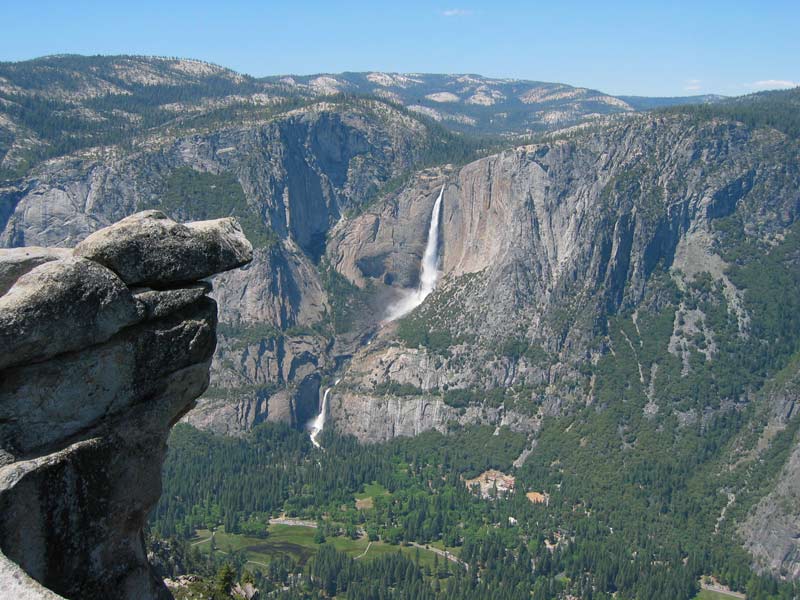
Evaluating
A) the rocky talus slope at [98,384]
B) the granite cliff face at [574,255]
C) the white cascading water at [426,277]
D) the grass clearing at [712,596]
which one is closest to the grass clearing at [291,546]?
the grass clearing at [712,596]

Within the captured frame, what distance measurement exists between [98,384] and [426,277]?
170 meters

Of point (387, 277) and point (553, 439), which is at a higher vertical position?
point (387, 277)

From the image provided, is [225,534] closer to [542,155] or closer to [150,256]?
[542,155]

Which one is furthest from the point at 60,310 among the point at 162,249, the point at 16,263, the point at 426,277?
the point at 426,277

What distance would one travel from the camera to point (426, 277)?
617 ft

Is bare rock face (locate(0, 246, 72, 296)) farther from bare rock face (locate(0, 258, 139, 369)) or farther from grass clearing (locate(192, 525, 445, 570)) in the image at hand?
grass clearing (locate(192, 525, 445, 570))

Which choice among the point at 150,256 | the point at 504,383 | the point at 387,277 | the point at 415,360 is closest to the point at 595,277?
the point at 504,383

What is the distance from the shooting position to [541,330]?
528 feet

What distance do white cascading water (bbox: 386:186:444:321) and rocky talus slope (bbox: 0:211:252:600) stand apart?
528 ft

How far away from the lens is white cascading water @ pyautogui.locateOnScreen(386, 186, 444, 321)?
604 feet

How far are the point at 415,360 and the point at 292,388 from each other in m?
23.3

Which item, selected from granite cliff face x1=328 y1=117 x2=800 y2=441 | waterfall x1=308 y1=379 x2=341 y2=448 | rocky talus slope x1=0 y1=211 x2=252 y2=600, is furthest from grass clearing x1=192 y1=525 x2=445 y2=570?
rocky talus slope x1=0 y1=211 x2=252 y2=600

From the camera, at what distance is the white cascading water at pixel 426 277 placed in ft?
604

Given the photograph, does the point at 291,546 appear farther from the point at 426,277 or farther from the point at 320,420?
the point at 426,277
